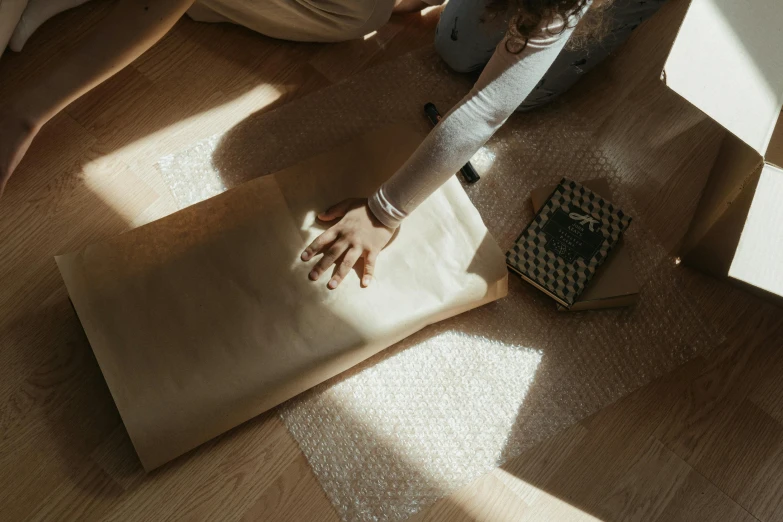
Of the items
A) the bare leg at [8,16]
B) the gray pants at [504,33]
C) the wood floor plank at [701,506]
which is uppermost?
the bare leg at [8,16]

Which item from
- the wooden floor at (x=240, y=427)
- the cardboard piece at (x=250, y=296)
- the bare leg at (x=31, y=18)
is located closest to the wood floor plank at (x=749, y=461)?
the wooden floor at (x=240, y=427)

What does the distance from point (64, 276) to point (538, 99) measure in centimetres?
61

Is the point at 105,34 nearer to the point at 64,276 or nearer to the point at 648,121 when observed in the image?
the point at 64,276

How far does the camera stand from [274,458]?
681 mm

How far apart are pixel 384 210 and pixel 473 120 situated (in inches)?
5.3

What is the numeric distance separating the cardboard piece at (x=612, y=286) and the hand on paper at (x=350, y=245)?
0.25 m

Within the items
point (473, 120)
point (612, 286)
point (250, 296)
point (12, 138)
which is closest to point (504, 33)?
point (473, 120)

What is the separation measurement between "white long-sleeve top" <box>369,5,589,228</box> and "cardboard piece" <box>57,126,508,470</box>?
62 millimetres

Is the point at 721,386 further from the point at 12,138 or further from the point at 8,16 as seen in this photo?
the point at 8,16

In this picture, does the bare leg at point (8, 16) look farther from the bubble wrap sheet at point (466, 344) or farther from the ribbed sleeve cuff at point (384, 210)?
the ribbed sleeve cuff at point (384, 210)

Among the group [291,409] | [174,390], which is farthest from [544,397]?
[174,390]

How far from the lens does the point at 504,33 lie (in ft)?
2.59

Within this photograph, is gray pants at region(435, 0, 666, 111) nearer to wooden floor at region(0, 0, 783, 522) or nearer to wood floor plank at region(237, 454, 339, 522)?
wooden floor at region(0, 0, 783, 522)

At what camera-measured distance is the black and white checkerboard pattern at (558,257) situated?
733mm
